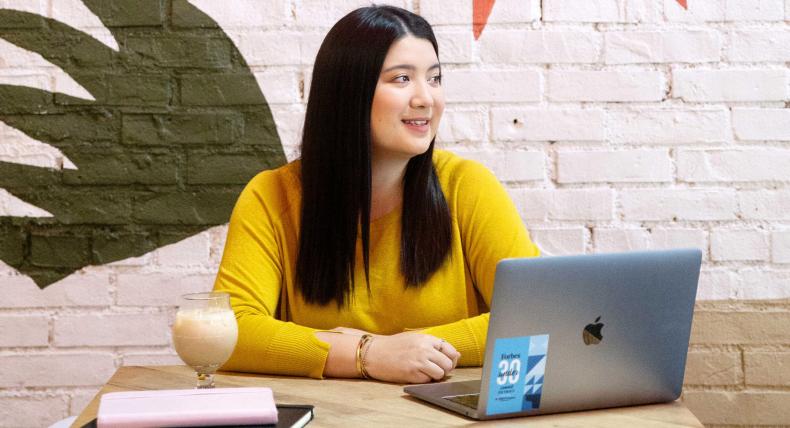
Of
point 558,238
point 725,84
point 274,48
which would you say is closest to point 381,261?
point 558,238

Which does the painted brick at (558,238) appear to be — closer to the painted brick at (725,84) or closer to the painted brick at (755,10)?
the painted brick at (725,84)

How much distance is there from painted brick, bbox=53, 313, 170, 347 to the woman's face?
0.78 m

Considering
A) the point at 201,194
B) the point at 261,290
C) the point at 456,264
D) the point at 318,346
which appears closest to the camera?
the point at 318,346

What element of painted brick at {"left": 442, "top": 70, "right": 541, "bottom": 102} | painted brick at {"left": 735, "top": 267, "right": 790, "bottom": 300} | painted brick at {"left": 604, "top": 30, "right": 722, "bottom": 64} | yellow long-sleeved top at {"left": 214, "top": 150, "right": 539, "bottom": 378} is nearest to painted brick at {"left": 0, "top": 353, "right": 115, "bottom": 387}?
yellow long-sleeved top at {"left": 214, "top": 150, "right": 539, "bottom": 378}

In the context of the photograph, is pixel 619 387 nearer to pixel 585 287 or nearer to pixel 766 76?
pixel 585 287

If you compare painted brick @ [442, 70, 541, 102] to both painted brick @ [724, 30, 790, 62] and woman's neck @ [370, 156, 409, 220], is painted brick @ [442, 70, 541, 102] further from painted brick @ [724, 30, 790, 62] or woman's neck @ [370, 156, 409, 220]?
painted brick @ [724, 30, 790, 62]

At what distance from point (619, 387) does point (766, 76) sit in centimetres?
127

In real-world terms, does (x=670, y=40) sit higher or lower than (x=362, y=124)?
higher

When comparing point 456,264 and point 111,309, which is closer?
point 456,264

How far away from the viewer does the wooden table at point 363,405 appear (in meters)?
1.05

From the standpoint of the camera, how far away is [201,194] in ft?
Answer: 6.73

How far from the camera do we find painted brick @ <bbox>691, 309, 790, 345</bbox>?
207 cm

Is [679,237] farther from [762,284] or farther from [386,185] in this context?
[386,185]

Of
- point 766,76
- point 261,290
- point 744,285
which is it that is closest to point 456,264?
point 261,290
